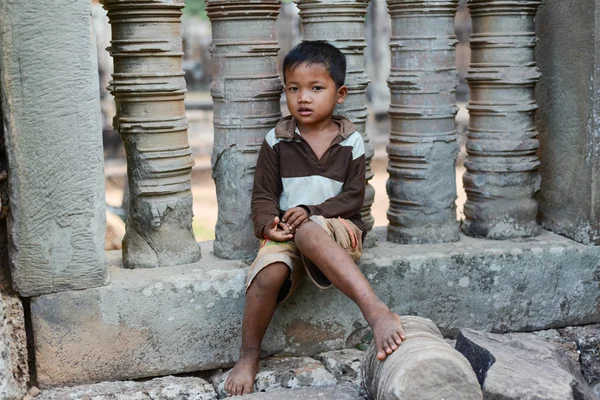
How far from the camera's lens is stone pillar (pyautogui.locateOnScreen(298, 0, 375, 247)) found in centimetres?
374

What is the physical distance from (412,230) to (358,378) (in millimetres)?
793

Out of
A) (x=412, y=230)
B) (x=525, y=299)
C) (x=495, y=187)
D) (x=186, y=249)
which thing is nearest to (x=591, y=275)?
(x=525, y=299)

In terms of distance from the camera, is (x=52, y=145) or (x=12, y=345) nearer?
(x=52, y=145)

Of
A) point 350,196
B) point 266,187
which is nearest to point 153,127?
point 266,187

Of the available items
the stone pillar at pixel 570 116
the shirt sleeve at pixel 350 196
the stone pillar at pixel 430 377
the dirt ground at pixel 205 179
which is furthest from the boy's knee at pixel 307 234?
the dirt ground at pixel 205 179

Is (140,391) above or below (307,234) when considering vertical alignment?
below

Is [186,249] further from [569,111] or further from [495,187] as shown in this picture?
[569,111]

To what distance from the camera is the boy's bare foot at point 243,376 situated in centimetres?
348

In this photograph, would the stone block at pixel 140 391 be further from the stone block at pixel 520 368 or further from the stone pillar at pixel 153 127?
the stone block at pixel 520 368

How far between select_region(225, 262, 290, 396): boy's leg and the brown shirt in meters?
0.28

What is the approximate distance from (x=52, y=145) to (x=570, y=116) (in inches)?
95.1

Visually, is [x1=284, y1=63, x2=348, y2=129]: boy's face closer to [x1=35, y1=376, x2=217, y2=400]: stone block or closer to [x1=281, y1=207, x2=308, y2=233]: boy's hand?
[x1=281, y1=207, x2=308, y2=233]: boy's hand

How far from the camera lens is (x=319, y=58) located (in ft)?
11.5

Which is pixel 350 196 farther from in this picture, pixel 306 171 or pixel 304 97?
pixel 304 97
